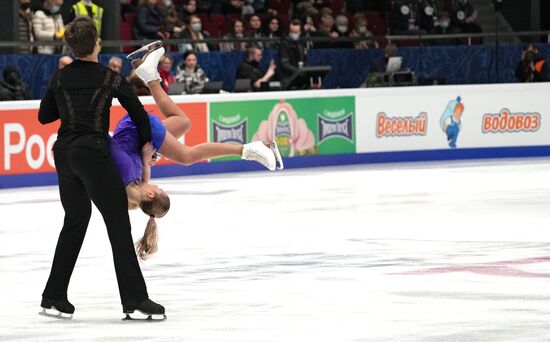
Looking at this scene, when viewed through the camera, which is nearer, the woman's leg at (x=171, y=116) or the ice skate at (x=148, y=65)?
the ice skate at (x=148, y=65)

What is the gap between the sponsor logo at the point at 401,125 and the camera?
66.7 feet

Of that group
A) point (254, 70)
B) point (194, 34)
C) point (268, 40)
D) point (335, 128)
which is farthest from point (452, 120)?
point (194, 34)

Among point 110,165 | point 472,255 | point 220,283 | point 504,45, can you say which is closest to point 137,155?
point 110,165

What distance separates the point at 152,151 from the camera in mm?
8070

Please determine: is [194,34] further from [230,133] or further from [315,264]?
[315,264]

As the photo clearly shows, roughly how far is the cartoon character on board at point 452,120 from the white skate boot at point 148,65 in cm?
1268

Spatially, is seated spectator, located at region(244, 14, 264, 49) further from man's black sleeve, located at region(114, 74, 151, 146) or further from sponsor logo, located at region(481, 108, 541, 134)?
man's black sleeve, located at region(114, 74, 151, 146)

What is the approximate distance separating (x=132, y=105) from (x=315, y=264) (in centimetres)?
291

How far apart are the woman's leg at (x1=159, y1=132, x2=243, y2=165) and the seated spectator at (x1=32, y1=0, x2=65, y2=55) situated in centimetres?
1034

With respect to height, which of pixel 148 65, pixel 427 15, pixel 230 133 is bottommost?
pixel 230 133

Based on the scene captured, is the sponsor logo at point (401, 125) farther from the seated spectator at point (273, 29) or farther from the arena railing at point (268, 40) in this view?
the seated spectator at point (273, 29)

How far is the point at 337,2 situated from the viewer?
78.7 feet

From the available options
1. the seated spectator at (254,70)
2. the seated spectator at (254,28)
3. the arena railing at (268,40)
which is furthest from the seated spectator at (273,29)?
the seated spectator at (254,70)

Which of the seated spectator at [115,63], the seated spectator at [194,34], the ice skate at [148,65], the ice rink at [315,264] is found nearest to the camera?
the ice rink at [315,264]
